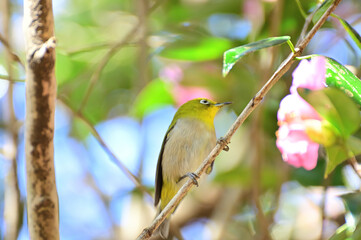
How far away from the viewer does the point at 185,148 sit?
202 cm

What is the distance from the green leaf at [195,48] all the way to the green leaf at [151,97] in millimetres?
140

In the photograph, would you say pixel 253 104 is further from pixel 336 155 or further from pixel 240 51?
pixel 336 155

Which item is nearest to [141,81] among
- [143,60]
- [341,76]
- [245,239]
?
[143,60]

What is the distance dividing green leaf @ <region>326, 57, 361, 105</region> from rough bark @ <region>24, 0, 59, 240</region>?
1.81 feet

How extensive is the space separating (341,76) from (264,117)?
838mm

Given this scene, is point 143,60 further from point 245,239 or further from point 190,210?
point 245,239

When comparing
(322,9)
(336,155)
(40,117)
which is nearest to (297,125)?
(336,155)

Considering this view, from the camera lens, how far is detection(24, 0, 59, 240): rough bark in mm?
944

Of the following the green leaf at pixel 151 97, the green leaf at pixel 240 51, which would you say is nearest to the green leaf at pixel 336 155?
the green leaf at pixel 240 51

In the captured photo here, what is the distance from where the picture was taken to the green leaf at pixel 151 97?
1.96 metres

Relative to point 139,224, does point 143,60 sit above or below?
above

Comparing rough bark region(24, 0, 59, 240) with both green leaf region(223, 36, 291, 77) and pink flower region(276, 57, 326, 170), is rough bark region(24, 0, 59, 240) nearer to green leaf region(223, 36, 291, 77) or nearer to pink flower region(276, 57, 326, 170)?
green leaf region(223, 36, 291, 77)

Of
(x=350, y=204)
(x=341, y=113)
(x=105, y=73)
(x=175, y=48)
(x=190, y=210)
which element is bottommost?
(x=350, y=204)

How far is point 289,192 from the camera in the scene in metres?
2.49
